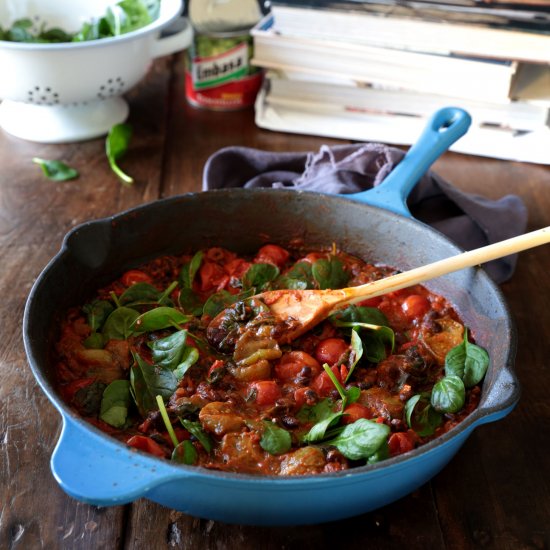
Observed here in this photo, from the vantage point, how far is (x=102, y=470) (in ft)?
3.52

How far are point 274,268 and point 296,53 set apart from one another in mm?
1039

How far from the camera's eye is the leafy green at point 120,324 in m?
1.58

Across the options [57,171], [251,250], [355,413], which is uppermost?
[355,413]

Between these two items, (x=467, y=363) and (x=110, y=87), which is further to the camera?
(x=110, y=87)


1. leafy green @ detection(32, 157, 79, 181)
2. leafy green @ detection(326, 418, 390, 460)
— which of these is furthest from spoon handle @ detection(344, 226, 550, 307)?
leafy green @ detection(32, 157, 79, 181)

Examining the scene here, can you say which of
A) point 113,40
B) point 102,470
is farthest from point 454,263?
point 113,40

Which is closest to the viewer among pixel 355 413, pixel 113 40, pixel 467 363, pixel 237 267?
pixel 355 413

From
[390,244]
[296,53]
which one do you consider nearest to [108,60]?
[296,53]

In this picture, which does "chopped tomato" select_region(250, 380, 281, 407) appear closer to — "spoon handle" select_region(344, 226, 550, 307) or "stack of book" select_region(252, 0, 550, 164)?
"spoon handle" select_region(344, 226, 550, 307)

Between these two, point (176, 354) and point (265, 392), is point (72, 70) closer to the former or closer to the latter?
point (176, 354)

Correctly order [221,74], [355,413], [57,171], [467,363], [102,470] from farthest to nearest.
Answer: [221,74]
[57,171]
[467,363]
[355,413]
[102,470]

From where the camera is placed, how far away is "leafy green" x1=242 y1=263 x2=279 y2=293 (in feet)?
5.71

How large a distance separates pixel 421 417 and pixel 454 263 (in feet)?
1.02

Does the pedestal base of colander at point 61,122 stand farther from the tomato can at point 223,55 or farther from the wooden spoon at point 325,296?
the wooden spoon at point 325,296
